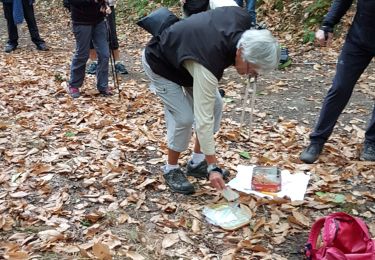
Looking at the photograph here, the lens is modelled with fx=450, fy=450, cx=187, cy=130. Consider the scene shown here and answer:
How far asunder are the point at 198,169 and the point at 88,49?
2847mm

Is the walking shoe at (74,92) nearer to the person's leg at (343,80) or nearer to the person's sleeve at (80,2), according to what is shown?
the person's sleeve at (80,2)

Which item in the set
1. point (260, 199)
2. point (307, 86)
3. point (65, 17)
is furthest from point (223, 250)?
point (65, 17)

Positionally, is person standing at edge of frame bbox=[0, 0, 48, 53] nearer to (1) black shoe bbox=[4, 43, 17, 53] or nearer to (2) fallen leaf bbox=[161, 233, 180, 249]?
(1) black shoe bbox=[4, 43, 17, 53]

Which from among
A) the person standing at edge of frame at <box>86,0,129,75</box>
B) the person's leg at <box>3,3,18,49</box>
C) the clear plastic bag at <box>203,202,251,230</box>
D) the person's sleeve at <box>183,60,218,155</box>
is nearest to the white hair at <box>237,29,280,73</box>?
the person's sleeve at <box>183,60,218,155</box>

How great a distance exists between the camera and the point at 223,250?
3078 mm

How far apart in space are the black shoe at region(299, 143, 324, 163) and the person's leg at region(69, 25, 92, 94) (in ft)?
10.5

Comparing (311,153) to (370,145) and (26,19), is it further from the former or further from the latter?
(26,19)

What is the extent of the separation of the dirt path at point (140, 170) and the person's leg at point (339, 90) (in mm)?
146

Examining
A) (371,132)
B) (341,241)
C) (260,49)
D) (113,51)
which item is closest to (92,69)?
(113,51)

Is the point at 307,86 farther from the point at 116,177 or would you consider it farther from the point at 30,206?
the point at 30,206

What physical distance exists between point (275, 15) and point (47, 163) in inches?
265

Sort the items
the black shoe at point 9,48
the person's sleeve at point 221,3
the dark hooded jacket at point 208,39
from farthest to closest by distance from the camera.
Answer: the black shoe at point 9,48
the person's sleeve at point 221,3
the dark hooded jacket at point 208,39

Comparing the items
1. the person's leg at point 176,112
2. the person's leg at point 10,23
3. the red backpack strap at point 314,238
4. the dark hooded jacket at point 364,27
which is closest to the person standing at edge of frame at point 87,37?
the person's leg at point 176,112

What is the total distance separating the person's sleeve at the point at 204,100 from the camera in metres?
2.90
